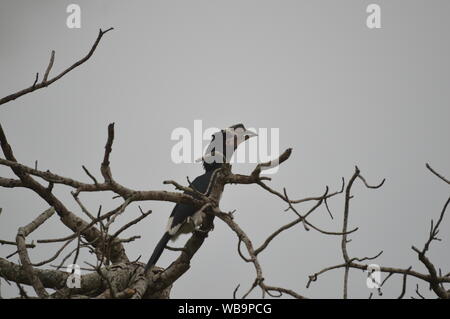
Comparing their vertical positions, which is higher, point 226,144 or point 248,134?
point 248,134

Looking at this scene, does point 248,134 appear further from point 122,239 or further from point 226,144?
point 122,239

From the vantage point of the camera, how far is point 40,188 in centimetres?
412

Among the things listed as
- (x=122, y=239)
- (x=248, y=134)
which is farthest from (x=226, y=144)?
(x=122, y=239)

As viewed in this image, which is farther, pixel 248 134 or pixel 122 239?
pixel 248 134

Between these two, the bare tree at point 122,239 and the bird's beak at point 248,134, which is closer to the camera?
the bare tree at point 122,239

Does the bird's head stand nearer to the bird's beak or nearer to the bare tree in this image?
the bird's beak

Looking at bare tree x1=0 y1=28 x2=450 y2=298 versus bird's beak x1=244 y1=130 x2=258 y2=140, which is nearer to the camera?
bare tree x1=0 y1=28 x2=450 y2=298

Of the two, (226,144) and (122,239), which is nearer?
(122,239)

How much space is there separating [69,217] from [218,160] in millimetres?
2525

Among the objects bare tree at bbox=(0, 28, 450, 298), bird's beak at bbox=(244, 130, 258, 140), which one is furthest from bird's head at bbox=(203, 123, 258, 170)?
bare tree at bbox=(0, 28, 450, 298)

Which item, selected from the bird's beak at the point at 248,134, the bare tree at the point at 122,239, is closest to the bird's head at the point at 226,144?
the bird's beak at the point at 248,134

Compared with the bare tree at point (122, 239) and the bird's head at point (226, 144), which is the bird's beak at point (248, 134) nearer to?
the bird's head at point (226, 144)
